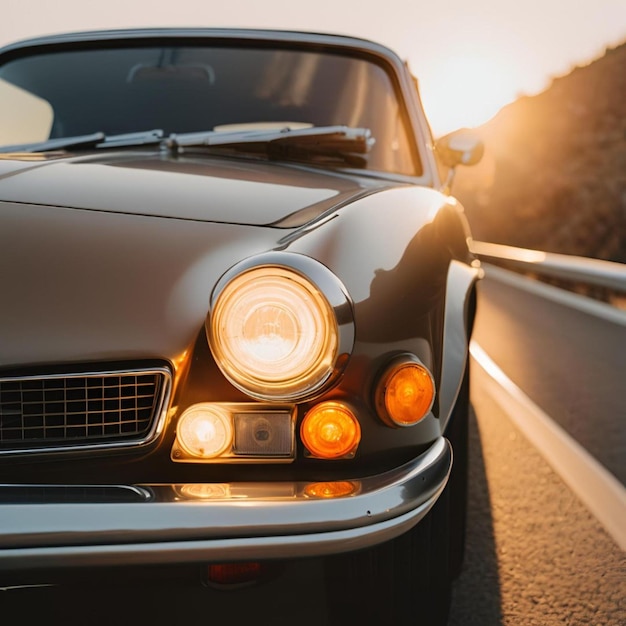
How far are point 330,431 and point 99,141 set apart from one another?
5.25ft

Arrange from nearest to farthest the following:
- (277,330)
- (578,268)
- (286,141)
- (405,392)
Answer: (277,330) → (405,392) → (286,141) → (578,268)

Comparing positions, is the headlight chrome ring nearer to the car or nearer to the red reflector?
the car

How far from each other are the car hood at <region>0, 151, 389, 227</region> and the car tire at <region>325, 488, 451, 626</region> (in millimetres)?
692

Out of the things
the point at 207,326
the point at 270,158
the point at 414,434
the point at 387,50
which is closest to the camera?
the point at 207,326

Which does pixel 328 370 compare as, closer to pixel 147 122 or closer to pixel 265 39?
pixel 147 122

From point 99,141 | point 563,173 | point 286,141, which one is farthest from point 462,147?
point 563,173

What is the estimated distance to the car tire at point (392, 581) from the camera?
1625 mm

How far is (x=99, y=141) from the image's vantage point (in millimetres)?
2717

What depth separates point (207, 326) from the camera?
1480 millimetres

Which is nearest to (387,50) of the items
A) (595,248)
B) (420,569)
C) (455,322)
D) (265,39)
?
(265,39)

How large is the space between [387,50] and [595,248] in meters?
21.3

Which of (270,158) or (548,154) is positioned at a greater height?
(270,158)

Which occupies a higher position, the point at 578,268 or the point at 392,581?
the point at 392,581

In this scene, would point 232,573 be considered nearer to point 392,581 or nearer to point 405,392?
point 392,581
